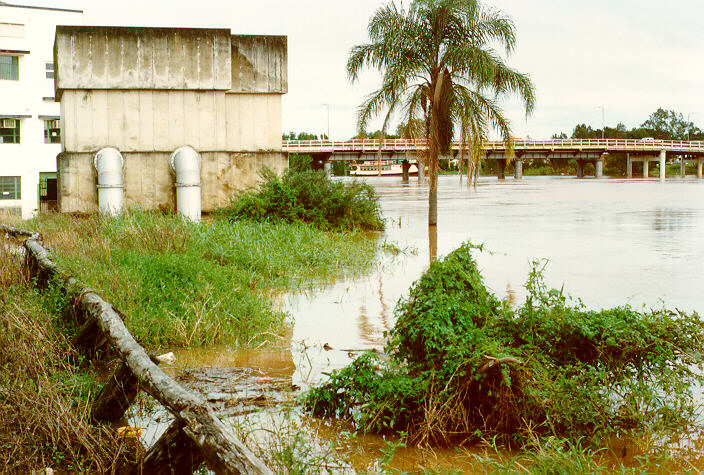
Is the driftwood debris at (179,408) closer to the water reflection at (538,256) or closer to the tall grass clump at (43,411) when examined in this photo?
the tall grass clump at (43,411)

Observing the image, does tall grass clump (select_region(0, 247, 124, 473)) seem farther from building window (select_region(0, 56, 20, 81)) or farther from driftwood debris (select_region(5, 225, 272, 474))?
building window (select_region(0, 56, 20, 81))

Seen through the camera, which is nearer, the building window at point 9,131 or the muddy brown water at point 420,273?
the muddy brown water at point 420,273

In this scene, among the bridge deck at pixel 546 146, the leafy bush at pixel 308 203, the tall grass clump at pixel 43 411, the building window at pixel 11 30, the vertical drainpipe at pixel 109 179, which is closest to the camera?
the tall grass clump at pixel 43 411

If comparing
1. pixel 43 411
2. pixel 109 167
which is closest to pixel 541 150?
pixel 109 167

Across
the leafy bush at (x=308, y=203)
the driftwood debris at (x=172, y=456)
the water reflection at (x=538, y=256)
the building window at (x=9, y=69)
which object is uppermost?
the building window at (x=9, y=69)

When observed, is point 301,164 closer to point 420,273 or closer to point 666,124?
point 420,273

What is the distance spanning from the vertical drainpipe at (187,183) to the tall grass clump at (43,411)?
15.1 metres

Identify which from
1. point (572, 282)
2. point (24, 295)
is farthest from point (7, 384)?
point (572, 282)

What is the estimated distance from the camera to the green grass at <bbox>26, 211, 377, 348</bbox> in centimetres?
888

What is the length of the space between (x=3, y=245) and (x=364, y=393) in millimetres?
6556

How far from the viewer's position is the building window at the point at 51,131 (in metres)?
47.2

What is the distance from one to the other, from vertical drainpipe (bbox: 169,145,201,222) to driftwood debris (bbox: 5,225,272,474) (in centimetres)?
1497

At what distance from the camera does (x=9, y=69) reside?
45844 mm

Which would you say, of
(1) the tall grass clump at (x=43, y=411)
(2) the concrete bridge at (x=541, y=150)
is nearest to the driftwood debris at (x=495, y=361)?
(1) the tall grass clump at (x=43, y=411)
